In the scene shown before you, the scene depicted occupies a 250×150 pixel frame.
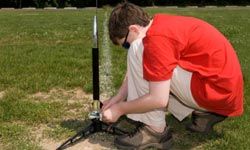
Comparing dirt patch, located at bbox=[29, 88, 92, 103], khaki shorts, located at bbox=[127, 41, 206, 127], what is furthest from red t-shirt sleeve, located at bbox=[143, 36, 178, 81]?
dirt patch, located at bbox=[29, 88, 92, 103]

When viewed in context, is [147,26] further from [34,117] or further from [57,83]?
[57,83]

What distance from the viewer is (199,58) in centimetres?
420

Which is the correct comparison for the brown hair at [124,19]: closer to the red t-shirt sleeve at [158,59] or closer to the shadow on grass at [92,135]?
the red t-shirt sleeve at [158,59]

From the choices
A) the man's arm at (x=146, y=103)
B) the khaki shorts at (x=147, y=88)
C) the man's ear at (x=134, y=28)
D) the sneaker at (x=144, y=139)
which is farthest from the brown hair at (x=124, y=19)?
the sneaker at (x=144, y=139)

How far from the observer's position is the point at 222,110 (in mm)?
4422

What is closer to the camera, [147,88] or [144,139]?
[147,88]

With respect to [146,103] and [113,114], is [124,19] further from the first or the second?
[113,114]

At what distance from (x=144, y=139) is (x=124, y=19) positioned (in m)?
1.07

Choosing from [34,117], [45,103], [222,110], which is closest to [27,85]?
[45,103]

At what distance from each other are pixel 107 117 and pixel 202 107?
805mm

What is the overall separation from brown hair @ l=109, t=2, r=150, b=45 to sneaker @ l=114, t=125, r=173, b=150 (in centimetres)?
86

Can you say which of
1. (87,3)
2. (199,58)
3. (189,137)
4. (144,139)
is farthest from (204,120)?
(87,3)

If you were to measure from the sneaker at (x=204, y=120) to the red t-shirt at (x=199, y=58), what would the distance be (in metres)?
0.17

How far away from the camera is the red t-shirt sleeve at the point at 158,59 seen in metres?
3.88
